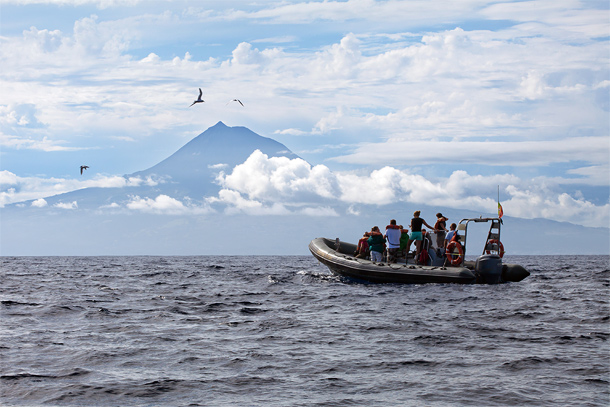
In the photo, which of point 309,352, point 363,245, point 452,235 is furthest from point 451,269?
point 309,352

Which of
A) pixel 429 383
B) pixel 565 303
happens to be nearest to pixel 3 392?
pixel 429 383

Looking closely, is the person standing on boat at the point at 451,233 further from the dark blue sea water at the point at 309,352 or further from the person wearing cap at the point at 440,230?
the dark blue sea water at the point at 309,352

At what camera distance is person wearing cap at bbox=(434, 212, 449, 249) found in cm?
2122

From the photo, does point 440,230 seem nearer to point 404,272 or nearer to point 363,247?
point 404,272

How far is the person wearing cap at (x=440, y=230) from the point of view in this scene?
21.2 m

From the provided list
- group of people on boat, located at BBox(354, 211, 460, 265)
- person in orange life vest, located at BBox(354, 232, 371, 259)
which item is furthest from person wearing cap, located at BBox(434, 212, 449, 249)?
person in orange life vest, located at BBox(354, 232, 371, 259)

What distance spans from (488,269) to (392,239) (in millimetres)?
3336

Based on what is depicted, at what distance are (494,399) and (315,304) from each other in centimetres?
930

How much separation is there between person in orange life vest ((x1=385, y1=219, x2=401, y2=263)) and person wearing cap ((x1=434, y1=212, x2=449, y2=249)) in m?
1.30

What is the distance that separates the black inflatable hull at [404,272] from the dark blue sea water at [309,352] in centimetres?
173

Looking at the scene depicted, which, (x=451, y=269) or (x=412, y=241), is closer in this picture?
(x=451, y=269)

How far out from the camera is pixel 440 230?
69.5 ft

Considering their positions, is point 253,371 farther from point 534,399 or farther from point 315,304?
point 315,304

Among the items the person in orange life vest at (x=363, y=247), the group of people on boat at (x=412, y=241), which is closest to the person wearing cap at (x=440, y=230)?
the group of people on boat at (x=412, y=241)
